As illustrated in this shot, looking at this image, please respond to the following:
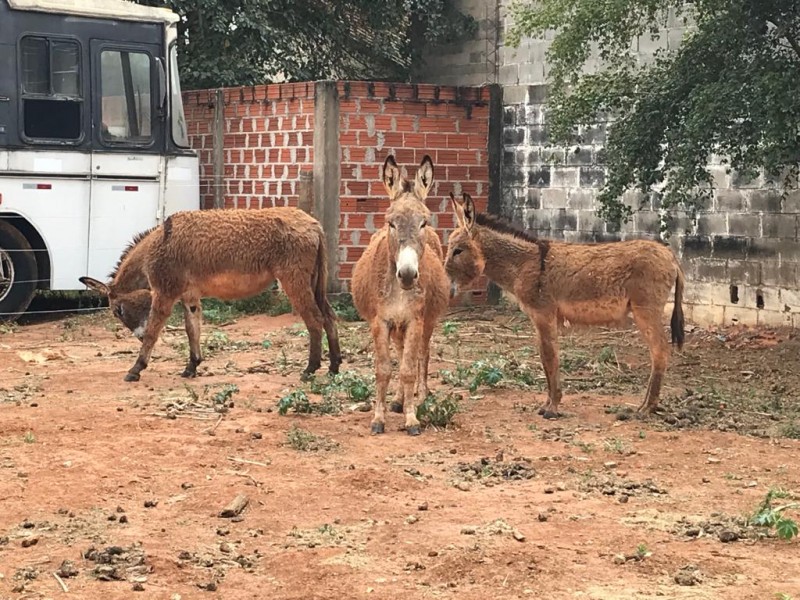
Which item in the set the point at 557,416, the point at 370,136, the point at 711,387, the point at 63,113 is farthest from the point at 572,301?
the point at 63,113

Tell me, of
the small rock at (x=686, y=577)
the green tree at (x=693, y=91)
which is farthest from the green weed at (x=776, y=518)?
the green tree at (x=693, y=91)

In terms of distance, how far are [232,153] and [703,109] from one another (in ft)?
24.0

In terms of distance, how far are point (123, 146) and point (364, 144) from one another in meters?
2.66

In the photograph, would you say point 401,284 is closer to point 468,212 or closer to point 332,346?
point 468,212

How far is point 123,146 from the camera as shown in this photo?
1351cm

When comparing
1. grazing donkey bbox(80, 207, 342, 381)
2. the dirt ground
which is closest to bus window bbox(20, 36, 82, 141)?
the dirt ground

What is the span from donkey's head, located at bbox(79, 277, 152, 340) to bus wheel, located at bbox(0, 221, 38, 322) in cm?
289

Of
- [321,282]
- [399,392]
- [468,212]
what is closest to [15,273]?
[321,282]

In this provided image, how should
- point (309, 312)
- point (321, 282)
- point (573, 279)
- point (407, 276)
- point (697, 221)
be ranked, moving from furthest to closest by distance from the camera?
point (697, 221) < point (321, 282) < point (309, 312) < point (573, 279) < point (407, 276)

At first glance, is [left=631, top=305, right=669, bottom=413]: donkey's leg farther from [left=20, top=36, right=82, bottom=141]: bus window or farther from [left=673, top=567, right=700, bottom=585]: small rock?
[left=20, top=36, right=82, bottom=141]: bus window

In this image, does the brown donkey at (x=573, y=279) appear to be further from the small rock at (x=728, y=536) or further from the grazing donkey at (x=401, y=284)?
the small rock at (x=728, y=536)

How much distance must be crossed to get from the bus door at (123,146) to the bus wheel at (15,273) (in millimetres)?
656

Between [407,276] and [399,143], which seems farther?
[399,143]

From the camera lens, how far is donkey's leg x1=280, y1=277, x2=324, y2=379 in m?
10.1
